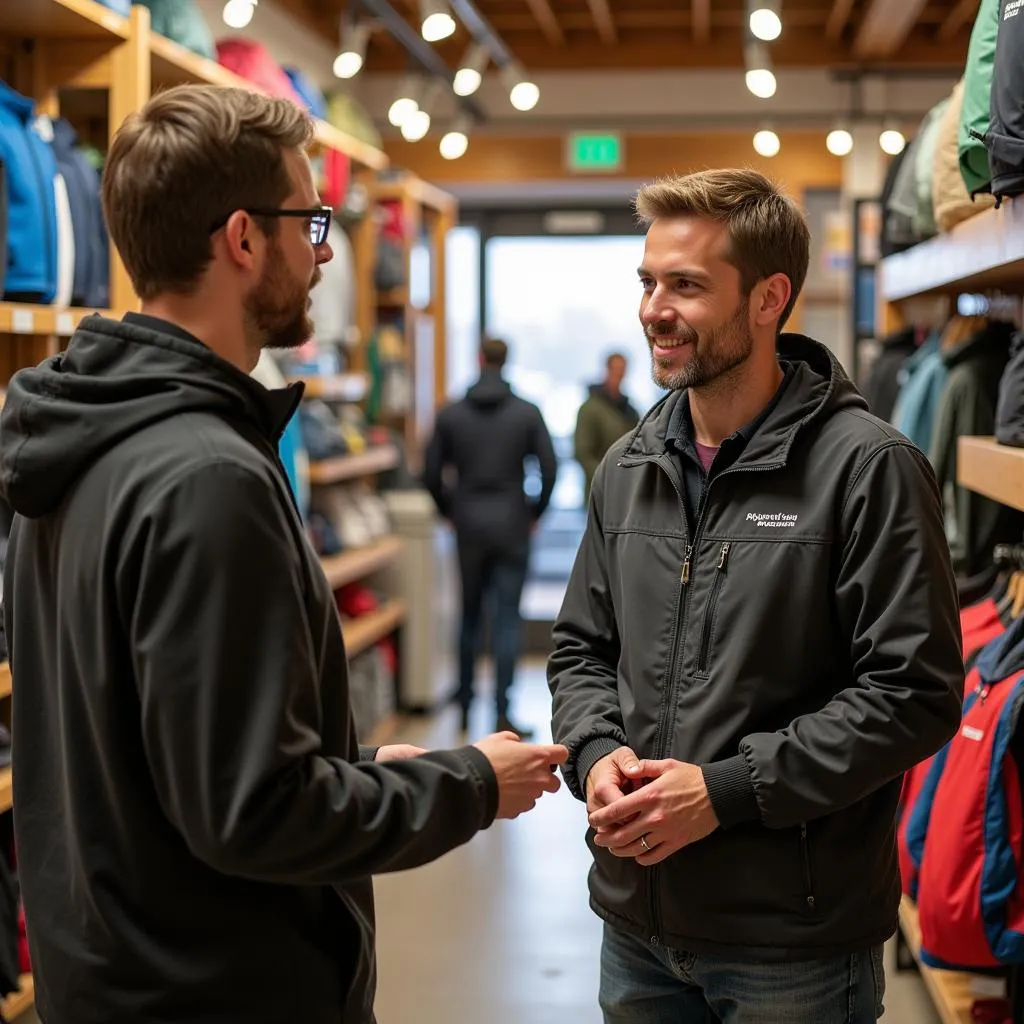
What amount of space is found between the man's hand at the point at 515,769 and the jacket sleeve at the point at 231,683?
0.65ft

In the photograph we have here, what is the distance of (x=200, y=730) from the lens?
131cm

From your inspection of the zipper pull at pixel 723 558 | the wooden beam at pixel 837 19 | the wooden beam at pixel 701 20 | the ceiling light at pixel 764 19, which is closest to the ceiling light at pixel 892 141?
the wooden beam at pixel 837 19

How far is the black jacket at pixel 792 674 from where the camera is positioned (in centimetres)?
184

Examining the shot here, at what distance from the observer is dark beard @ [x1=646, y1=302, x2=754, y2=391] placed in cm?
205

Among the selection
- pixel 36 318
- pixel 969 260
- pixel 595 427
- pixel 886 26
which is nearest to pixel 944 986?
pixel 969 260

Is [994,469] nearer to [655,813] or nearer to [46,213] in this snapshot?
[655,813]

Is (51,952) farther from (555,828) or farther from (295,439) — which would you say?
(555,828)

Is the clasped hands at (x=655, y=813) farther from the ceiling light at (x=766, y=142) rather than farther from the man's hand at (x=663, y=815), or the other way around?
the ceiling light at (x=766, y=142)

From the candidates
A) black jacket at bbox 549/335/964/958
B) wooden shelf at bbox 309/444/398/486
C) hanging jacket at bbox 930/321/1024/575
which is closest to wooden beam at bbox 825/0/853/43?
wooden shelf at bbox 309/444/398/486

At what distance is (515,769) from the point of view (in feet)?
5.11

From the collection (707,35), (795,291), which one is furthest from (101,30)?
(707,35)

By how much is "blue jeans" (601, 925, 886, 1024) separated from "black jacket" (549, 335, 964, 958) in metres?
0.03

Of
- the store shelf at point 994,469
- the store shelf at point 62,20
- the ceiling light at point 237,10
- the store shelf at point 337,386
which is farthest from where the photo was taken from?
the store shelf at point 337,386

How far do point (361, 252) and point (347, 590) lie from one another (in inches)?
72.6
